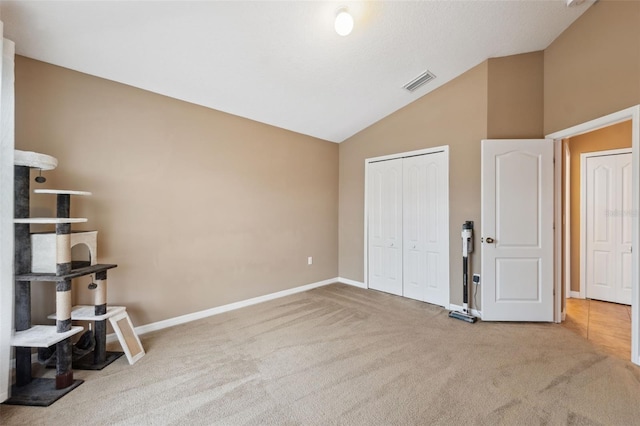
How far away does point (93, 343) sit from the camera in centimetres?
251

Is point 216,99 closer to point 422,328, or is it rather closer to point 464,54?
point 464,54

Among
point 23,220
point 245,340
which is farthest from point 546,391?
point 23,220

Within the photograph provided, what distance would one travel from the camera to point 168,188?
10.4 feet

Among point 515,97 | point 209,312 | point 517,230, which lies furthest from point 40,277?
point 515,97

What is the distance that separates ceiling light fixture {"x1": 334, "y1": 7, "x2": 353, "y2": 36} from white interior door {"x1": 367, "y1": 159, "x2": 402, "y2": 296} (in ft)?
7.58

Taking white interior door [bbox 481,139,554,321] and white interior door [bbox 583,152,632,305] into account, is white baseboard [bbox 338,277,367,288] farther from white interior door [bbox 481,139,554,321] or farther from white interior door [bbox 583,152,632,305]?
white interior door [bbox 583,152,632,305]

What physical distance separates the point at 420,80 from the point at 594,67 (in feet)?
5.37

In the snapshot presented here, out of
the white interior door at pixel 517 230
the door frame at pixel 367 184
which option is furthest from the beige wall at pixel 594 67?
the door frame at pixel 367 184

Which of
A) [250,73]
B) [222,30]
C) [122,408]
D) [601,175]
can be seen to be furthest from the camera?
[601,175]

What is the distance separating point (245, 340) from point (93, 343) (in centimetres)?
130

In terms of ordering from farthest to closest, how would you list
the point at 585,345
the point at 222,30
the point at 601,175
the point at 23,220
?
1. the point at 601,175
2. the point at 585,345
3. the point at 222,30
4. the point at 23,220

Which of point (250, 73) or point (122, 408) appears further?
point (250, 73)

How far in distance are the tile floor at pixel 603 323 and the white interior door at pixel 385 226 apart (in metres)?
2.08

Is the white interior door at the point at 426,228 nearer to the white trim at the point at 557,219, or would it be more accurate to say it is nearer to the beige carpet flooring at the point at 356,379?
the beige carpet flooring at the point at 356,379
